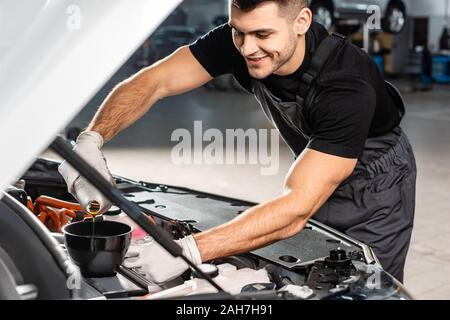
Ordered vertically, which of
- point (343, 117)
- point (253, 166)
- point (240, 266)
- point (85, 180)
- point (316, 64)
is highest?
point (316, 64)

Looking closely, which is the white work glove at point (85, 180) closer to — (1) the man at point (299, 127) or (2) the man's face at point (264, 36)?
(1) the man at point (299, 127)

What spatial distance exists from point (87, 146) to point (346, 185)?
2.59ft

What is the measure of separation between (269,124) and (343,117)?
5.85 meters

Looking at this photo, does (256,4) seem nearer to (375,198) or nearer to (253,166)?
(375,198)

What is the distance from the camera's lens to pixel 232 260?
1.71 metres

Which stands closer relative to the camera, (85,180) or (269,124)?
(85,180)

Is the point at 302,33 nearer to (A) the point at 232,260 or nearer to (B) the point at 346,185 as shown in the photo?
(B) the point at 346,185

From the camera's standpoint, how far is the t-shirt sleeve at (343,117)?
5.61 feet

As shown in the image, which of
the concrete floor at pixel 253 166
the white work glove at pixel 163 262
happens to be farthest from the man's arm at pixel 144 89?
the concrete floor at pixel 253 166

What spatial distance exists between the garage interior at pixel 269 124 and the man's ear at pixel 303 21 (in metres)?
1.67

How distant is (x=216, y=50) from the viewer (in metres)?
2.10

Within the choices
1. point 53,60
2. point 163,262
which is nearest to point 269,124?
point 163,262

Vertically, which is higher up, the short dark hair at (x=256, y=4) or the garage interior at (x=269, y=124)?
the short dark hair at (x=256, y=4)

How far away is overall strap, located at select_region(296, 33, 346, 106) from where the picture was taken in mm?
1841
